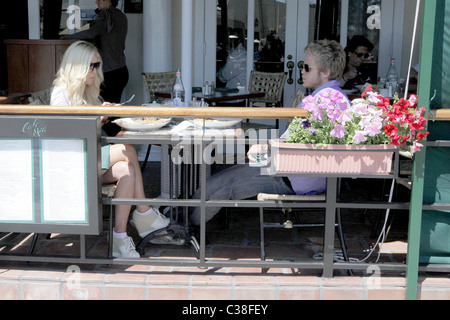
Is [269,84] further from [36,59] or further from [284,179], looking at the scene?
[284,179]

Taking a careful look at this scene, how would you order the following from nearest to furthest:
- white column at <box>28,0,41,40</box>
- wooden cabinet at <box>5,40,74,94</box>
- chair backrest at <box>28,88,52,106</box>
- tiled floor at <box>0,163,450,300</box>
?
tiled floor at <box>0,163,450,300</box> < chair backrest at <box>28,88,52,106</box> < wooden cabinet at <box>5,40,74,94</box> < white column at <box>28,0,41,40</box>

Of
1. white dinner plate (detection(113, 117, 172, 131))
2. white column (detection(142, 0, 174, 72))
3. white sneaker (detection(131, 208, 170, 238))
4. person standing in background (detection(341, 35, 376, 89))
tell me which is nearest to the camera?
white dinner plate (detection(113, 117, 172, 131))

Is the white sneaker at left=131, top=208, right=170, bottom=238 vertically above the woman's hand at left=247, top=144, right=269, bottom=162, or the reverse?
the woman's hand at left=247, top=144, right=269, bottom=162

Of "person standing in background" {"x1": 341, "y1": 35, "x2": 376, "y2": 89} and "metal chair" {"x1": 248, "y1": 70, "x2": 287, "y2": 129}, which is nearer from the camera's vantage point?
"person standing in background" {"x1": 341, "y1": 35, "x2": 376, "y2": 89}

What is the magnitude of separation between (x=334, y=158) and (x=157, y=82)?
3907 mm

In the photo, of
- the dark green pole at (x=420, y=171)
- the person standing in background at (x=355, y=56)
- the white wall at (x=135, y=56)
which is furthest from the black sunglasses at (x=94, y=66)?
the white wall at (x=135, y=56)

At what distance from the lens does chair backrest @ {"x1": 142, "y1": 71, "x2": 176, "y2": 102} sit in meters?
6.35

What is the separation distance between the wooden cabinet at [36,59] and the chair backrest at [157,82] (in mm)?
945

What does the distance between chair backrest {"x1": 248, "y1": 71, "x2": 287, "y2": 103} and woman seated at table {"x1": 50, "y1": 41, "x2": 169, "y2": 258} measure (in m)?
3.19

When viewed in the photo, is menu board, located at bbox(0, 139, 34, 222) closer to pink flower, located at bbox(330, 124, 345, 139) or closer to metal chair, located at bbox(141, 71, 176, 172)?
pink flower, located at bbox(330, 124, 345, 139)

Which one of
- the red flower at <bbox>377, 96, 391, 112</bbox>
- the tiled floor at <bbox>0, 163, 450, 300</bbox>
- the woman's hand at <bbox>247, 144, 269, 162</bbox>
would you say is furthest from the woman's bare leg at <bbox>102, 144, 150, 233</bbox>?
the red flower at <bbox>377, 96, 391, 112</bbox>

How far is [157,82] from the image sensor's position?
6.46 meters

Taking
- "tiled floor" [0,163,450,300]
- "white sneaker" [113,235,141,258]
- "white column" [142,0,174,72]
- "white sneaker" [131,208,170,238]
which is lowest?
"tiled floor" [0,163,450,300]

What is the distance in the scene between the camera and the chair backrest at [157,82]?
20.8 ft
